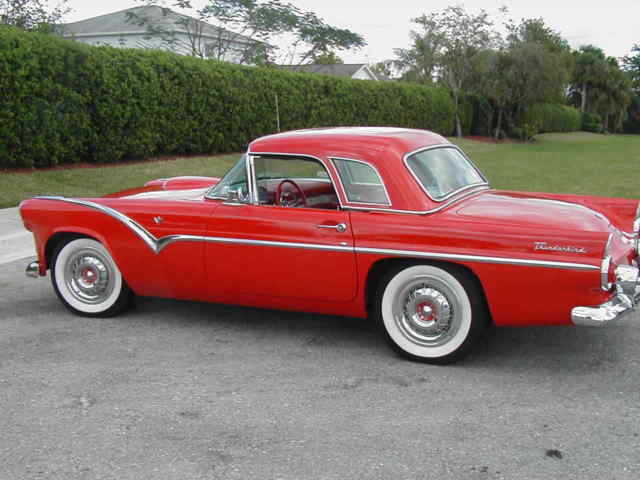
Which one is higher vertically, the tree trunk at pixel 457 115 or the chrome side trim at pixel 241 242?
the tree trunk at pixel 457 115

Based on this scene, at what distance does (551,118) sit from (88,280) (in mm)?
53342

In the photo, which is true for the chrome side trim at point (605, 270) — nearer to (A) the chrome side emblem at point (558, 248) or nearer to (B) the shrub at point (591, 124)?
(A) the chrome side emblem at point (558, 248)

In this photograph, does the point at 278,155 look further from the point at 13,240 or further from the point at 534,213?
the point at 13,240

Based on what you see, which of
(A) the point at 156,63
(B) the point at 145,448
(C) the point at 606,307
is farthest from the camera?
(A) the point at 156,63

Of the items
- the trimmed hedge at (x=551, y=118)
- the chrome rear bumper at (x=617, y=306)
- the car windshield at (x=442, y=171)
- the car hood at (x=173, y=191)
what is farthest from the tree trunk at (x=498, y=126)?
the chrome rear bumper at (x=617, y=306)

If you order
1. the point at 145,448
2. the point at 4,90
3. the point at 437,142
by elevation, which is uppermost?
the point at 4,90

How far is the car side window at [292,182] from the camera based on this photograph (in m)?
4.64

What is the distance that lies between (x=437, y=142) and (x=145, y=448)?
2933 mm

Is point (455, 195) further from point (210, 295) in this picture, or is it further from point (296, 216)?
point (210, 295)

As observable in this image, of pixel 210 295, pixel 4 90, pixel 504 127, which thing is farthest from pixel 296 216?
pixel 504 127

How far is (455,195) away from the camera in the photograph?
4590mm

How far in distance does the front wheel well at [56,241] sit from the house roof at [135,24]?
16.8 meters

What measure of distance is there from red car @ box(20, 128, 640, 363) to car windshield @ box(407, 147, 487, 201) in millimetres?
14

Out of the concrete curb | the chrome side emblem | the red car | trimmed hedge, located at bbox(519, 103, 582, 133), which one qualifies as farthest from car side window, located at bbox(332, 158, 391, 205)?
trimmed hedge, located at bbox(519, 103, 582, 133)
